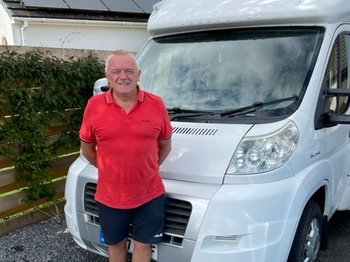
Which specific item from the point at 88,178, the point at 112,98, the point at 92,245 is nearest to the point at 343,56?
the point at 112,98

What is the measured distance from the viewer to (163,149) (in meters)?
2.81

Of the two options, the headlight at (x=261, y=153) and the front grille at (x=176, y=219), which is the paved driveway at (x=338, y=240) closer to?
the headlight at (x=261, y=153)

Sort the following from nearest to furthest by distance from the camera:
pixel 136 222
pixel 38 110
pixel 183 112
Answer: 1. pixel 136 222
2. pixel 183 112
3. pixel 38 110

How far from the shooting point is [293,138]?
9.14 ft

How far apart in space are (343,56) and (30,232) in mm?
3562

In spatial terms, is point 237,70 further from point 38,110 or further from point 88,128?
point 38,110

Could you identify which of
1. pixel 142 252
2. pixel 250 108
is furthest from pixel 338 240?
pixel 142 252

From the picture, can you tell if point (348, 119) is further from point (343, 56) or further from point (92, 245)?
point (92, 245)

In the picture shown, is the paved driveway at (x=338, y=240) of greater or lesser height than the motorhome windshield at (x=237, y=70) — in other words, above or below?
below

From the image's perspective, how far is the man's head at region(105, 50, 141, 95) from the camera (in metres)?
2.59

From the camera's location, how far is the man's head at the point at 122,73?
259 centimetres

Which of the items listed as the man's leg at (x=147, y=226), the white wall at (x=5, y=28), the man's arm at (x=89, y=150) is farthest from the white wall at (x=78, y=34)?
the man's leg at (x=147, y=226)

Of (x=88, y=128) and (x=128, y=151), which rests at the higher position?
(x=88, y=128)

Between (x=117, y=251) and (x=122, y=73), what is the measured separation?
125cm
